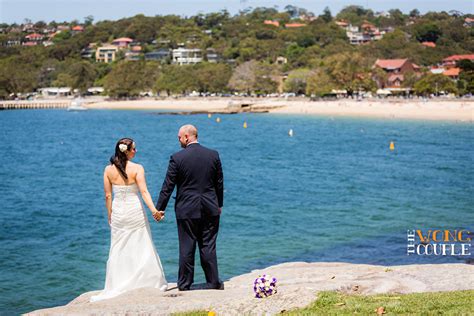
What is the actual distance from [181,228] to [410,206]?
62.1 feet

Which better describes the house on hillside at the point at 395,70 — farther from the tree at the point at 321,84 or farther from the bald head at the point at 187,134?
the bald head at the point at 187,134

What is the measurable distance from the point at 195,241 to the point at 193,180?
2.84ft

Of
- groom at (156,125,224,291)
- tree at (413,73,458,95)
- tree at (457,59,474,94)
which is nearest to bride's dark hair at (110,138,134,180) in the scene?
groom at (156,125,224,291)

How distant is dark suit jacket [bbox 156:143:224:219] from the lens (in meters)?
9.77

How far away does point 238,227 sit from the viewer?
2383 centimetres

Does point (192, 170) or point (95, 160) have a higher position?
point (192, 170)

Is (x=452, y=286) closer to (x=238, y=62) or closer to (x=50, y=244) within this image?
(x=50, y=244)

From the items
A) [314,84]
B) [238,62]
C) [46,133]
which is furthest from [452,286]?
Answer: [238,62]

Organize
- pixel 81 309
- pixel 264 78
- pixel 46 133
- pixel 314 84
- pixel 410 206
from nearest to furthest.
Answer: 1. pixel 81 309
2. pixel 410 206
3. pixel 46 133
4. pixel 314 84
5. pixel 264 78

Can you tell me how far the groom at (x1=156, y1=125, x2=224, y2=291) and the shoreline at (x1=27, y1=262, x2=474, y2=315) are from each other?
72 centimetres

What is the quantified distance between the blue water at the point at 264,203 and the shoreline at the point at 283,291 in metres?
5.37

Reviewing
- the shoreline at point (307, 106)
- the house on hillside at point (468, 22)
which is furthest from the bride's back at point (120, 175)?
the house on hillside at point (468, 22)

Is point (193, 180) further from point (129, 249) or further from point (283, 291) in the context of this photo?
point (283, 291)

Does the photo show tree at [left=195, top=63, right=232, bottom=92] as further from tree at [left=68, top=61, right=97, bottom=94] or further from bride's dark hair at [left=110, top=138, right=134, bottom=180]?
bride's dark hair at [left=110, top=138, right=134, bottom=180]
